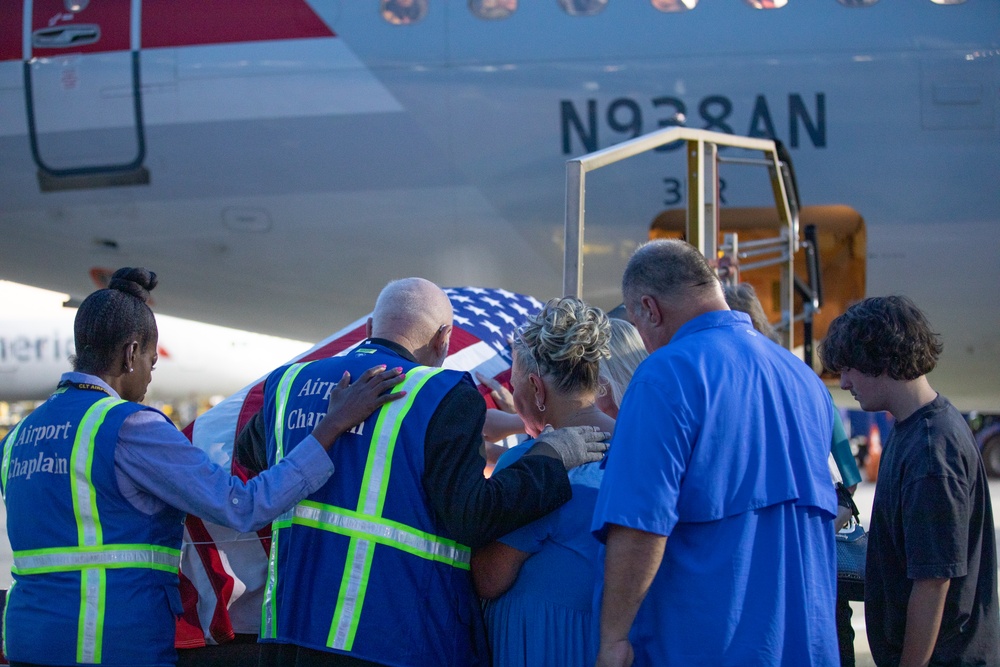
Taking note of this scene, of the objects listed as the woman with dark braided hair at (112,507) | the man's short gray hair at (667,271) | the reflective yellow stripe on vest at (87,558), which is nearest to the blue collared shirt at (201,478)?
the woman with dark braided hair at (112,507)

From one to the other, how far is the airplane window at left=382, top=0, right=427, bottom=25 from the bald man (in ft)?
15.5

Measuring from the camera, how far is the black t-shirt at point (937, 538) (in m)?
2.27

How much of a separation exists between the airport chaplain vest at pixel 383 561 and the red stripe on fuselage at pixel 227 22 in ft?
15.8

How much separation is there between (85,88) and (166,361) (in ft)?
43.3

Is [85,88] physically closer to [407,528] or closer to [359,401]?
[359,401]

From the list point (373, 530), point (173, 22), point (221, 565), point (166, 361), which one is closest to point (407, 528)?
point (373, 530)

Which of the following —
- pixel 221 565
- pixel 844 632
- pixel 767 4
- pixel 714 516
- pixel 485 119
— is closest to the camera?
pixel 714 516

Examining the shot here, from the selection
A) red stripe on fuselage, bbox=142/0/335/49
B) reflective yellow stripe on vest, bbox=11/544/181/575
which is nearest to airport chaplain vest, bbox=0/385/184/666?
reflective yellow stripe on vest, bbox=11/544/181/575

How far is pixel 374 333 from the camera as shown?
2496mm

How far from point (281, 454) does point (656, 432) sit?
95 centimetres

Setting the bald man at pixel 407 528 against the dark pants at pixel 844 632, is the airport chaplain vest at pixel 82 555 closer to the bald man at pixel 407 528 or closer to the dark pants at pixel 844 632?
the bald man at pixel 407 528

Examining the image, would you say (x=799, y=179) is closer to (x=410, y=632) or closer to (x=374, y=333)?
(x=374, y=333)

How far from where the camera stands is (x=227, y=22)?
21.4ft

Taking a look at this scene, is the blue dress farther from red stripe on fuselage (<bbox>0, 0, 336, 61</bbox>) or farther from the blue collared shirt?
red stripe on fuselage (<bbox>0, 0, 336, 61</bbox>)
